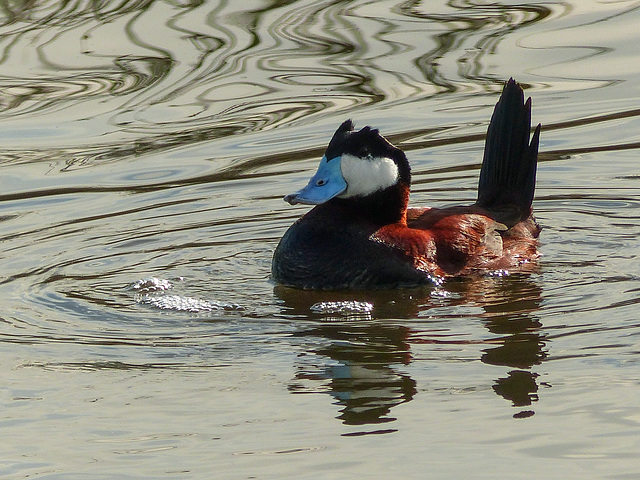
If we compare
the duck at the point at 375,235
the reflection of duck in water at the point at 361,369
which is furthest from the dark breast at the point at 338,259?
the reflection of duck in water at the point at 361,369

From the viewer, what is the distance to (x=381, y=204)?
255 inches

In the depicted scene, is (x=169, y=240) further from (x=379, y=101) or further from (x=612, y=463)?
(x=612, y=463)

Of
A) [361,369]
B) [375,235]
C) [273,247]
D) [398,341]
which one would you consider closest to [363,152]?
[375,235]

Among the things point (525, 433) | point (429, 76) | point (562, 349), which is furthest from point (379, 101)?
point (525, 433)

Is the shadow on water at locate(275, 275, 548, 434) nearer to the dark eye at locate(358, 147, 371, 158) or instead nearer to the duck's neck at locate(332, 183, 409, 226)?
the duck's neck at locate(332, 183, 409, 226)

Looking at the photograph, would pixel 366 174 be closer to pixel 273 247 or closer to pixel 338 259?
pixel 338 259

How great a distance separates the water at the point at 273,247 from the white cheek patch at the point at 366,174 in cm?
62

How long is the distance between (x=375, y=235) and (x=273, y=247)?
917 millimetres

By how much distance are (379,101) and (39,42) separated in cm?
315

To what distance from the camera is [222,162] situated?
8.62 metres

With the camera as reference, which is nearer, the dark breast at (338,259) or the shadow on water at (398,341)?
the shadow on water at (398,341)

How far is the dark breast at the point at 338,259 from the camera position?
6.16 m

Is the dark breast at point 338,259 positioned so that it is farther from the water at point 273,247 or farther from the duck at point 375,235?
the water at point 273,247

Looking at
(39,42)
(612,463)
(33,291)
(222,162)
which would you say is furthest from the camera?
(39,42)
